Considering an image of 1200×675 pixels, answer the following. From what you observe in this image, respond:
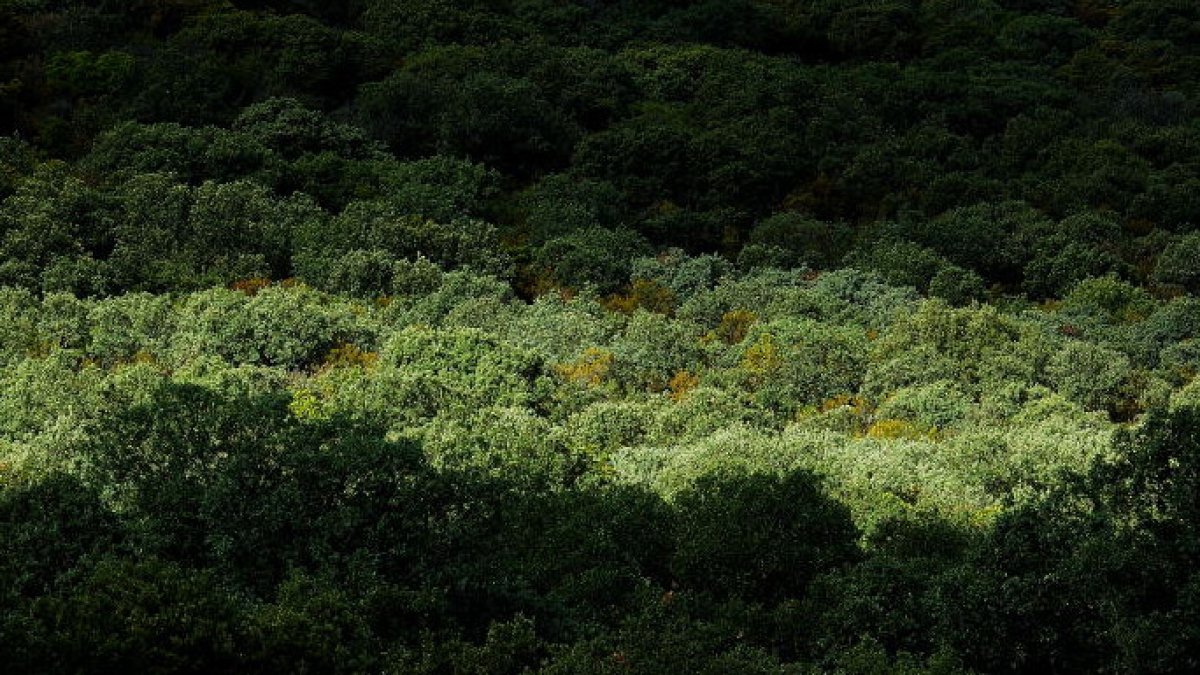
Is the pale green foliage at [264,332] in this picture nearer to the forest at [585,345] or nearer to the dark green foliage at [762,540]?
the forest at [585,345]

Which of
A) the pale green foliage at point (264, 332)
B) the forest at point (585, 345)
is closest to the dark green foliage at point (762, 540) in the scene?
the forest at point (585, 345)

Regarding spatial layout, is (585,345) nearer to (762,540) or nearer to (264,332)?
(264,332)

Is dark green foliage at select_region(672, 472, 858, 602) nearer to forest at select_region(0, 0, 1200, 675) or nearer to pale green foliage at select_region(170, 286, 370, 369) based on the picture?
forest at select_region(0, 0, 1200, 675)

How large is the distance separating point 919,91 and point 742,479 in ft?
200

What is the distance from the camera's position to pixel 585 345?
40125mm

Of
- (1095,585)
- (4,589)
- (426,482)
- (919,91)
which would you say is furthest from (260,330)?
(919,91)

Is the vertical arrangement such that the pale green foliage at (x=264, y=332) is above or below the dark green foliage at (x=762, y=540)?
below

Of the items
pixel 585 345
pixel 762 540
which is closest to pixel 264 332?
pixel 585 345

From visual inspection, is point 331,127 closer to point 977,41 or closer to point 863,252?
→ point 863,252

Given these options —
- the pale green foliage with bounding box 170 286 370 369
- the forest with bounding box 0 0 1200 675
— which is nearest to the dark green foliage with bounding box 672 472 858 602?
the forest with bounding box 0 0 1200 675

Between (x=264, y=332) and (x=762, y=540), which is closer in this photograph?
(x=762, y=540)

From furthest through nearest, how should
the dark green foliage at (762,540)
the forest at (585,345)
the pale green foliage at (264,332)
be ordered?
the pale green foliage at (264,332) < the dark green foliage at (762,540) < the forest at (585,345)

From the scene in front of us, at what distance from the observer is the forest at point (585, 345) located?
1750 centimetres

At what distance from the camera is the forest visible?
689 inches
